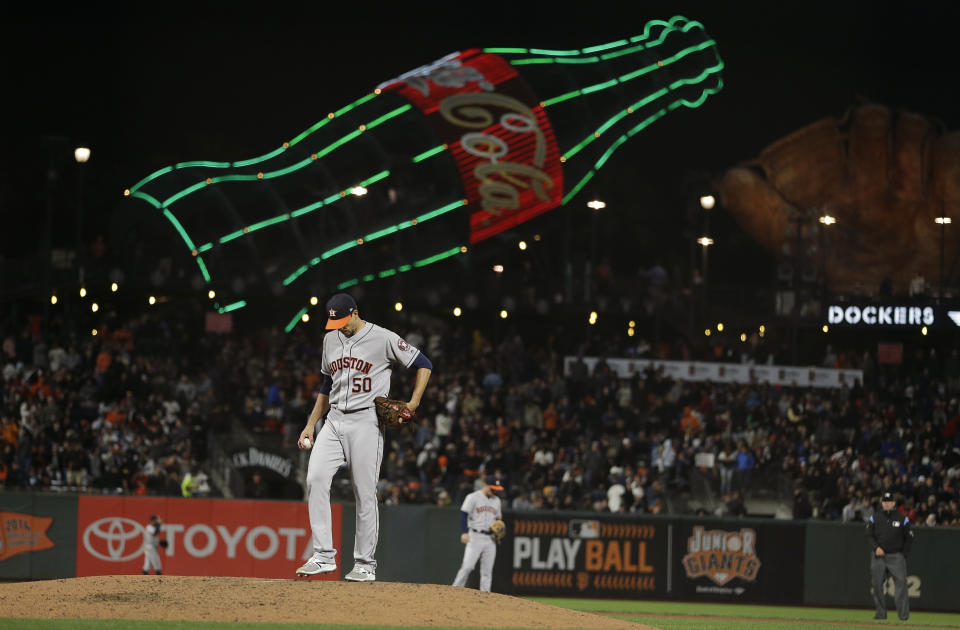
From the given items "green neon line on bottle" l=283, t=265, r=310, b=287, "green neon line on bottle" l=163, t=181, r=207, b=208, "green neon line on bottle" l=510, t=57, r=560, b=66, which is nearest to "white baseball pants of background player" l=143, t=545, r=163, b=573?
"green neon line on bottle" l=163, t=181, r=207, b=208

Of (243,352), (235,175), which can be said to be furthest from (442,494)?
(235,175)

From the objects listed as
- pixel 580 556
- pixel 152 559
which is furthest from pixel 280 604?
pixel 580 556

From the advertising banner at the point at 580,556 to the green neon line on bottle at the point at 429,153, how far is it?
13461 millimetres

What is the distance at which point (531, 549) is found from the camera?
21719mm

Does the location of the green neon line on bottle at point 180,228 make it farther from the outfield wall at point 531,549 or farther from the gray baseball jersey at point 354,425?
the gray baseball jersey at point 354,425

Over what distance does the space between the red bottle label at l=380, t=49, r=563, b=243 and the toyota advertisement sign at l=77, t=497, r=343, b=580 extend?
45.7ft

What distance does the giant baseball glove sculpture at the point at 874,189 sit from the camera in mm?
46812

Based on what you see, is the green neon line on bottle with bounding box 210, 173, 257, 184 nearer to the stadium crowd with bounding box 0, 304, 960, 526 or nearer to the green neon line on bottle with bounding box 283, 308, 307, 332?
the green neon line on bottle with bounding box 283, 308, 307, 332

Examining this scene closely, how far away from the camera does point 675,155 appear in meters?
52.4

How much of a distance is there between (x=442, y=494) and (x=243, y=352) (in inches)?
A: 369

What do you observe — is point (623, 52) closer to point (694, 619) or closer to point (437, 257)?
point (437, 257)

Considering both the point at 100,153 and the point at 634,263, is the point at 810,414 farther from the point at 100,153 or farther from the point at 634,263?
the point at 100,153

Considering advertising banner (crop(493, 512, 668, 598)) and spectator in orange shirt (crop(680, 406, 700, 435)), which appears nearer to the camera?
advertising banner (crop(493, 512, 668, 598))

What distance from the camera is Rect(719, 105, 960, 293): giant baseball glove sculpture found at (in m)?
46.8
